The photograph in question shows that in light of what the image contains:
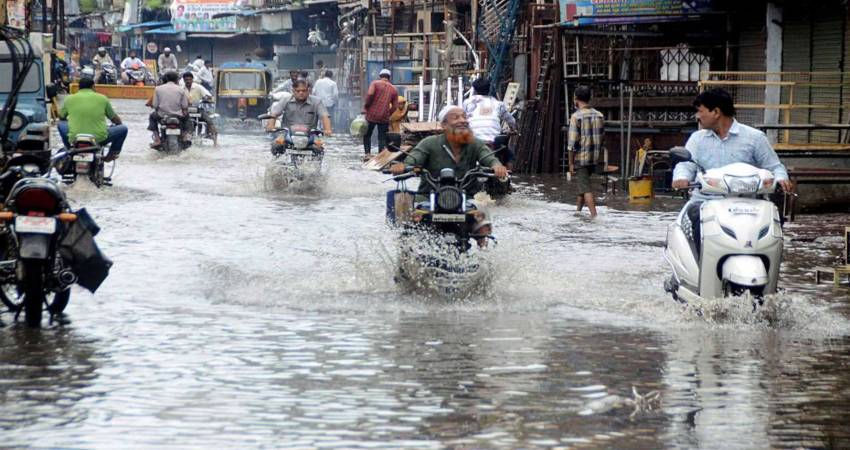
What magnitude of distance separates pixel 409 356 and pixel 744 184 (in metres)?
2.40

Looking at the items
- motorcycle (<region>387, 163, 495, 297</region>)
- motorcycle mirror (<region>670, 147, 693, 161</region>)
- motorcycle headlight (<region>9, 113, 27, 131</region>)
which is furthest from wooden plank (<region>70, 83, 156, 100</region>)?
motorcycle mirror (<region>670, 147, 693, 161</region>)

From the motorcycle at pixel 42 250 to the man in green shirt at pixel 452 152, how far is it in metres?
2.37

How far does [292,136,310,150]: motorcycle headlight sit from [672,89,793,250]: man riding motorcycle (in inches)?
395

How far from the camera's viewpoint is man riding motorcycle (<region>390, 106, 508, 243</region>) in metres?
10.2

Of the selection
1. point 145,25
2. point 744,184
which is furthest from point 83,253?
point 145,25

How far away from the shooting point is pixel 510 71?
27.7m

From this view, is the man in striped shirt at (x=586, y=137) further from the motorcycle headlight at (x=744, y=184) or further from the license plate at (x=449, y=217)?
the motorcycle headlight at (x=744, y=184)

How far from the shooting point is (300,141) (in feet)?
61.2

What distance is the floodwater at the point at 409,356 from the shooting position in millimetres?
5934

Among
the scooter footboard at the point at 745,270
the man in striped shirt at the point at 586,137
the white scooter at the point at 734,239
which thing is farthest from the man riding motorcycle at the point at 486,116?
the scooter footboard at the point at 745,270

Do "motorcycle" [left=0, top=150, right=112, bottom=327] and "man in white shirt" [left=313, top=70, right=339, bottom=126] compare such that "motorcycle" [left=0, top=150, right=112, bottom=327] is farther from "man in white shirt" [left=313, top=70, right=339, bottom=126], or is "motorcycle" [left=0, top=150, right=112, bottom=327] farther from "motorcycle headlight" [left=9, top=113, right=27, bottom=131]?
"man in white shirt" [left=313, top=70, right=339, bottom=126]

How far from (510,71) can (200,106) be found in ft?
20.5

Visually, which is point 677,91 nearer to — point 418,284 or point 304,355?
point 418,284

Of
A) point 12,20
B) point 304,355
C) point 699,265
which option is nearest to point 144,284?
point 304,355
